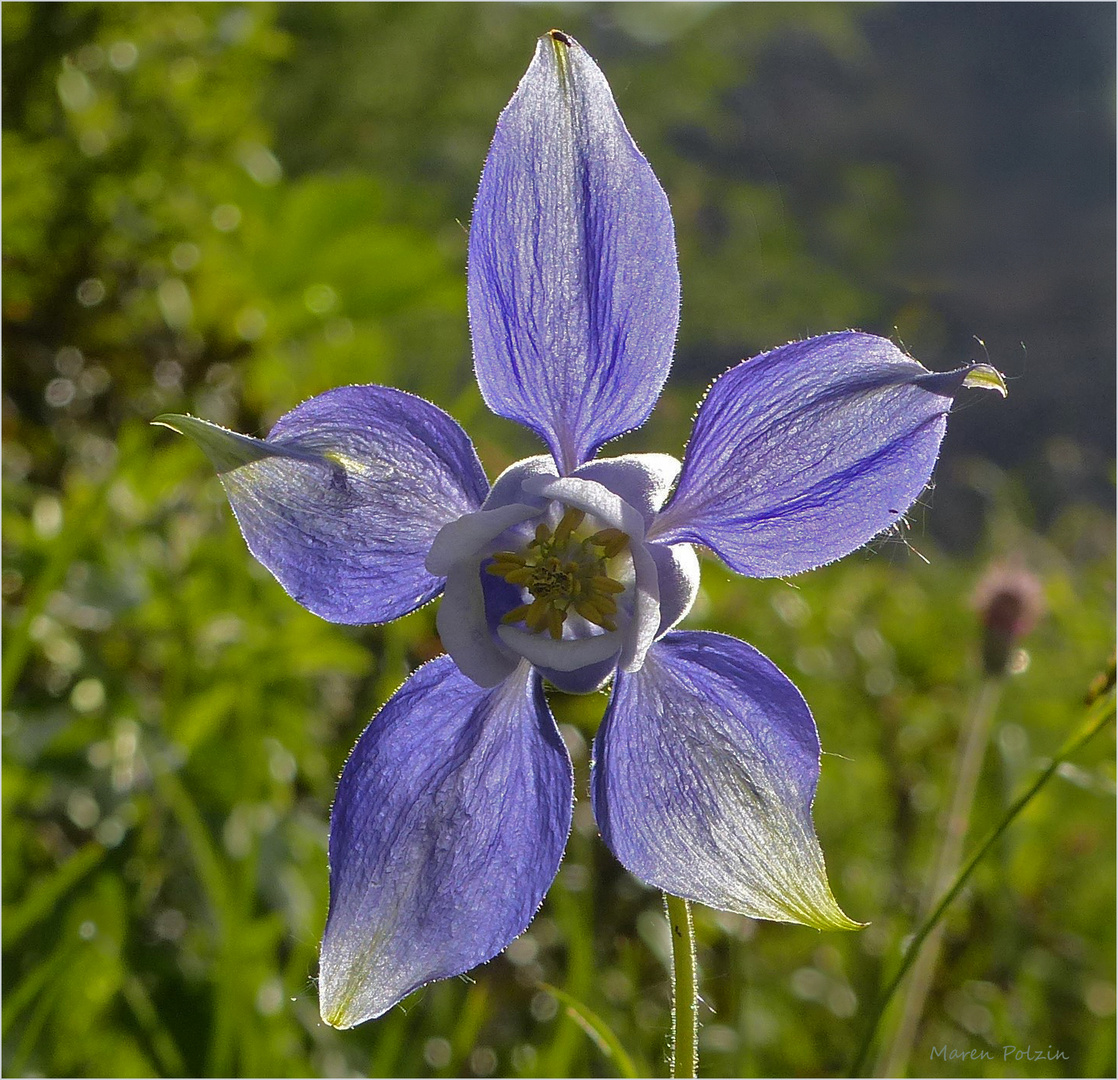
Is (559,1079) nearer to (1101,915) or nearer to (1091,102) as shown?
(1101,915)

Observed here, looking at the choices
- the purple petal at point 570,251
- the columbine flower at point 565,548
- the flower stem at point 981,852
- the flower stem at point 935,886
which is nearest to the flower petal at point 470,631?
the columbine flower at point 565,548

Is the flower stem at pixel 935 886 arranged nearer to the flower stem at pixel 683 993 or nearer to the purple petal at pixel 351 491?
the flower stem at pixel 683 993

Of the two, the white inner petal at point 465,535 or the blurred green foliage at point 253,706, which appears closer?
the white inner petal at point 465,535

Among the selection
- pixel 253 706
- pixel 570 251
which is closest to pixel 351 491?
pixel 570 251

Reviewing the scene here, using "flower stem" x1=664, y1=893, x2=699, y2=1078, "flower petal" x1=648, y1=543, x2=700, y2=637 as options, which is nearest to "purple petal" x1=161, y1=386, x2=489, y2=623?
"flower petal" x1=648, y1=543, x2=700, y2=637

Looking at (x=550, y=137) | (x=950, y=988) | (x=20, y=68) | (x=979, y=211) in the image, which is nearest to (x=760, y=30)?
(x=979, y=211)

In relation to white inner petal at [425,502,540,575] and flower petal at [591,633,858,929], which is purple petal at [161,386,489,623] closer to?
white inner petal at [425,502,540,575]
